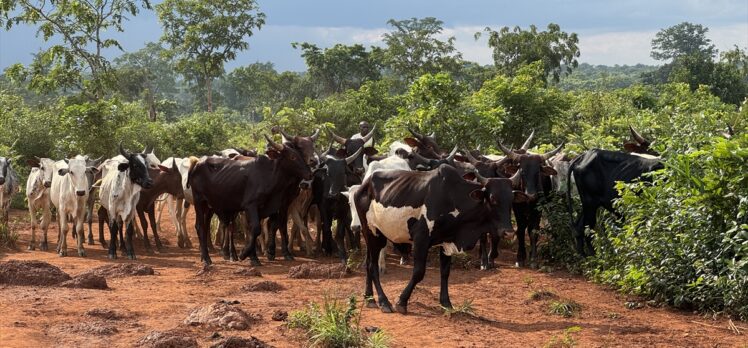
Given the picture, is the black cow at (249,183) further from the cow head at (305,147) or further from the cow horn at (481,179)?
the cow horn at (481,179)

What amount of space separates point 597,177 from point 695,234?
326cm

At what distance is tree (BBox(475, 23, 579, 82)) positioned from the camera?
3806 centimetres

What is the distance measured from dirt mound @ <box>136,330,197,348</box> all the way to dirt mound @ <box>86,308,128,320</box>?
109 centimetres

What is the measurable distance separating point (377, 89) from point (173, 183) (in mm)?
12060

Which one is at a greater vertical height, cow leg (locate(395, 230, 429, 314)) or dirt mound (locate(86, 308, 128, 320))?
cow leg (locate(395, 230, 429, 314))

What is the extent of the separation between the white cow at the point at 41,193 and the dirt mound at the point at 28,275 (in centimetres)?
449

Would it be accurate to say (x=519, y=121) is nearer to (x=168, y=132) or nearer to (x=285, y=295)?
(x=285, y=295)

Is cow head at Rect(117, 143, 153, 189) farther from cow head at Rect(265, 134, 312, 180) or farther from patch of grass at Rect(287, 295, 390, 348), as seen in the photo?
patch of grass at Rect(287, 295, 390, 348)

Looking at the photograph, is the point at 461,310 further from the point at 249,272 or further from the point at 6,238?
the point at 6,238

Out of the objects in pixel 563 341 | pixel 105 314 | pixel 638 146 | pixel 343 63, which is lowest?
pixel 563 341

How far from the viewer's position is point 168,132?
2478 centimetres

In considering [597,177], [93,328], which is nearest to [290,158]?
[597,177]

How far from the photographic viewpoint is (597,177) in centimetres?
1209

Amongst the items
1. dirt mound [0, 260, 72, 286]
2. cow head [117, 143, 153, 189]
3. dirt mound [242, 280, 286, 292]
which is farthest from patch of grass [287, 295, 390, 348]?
cow head [117, 143, 153, 189]
